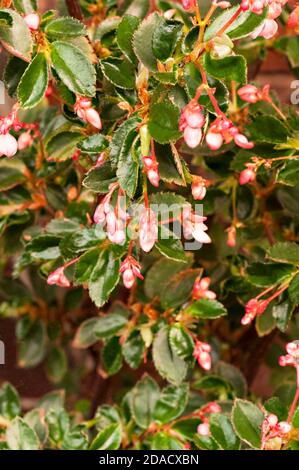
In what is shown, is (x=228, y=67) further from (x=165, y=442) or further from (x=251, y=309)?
(x=165, y=442)

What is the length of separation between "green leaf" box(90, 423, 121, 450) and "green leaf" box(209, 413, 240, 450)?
0.39 feet

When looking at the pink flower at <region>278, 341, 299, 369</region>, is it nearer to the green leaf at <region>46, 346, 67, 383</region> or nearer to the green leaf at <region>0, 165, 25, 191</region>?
the green leaf at <region>0, 165, 25, 191</region>

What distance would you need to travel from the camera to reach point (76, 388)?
1226mm

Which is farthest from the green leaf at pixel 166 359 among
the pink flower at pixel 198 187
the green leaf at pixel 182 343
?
the pink flower at pixel 198 187

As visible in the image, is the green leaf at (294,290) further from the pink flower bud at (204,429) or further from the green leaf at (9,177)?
the green leaf at (9,177)

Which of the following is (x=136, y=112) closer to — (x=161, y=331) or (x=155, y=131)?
(x=155, y=131)

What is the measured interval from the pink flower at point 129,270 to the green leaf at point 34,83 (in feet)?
0.57

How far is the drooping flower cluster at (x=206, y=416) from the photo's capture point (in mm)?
754

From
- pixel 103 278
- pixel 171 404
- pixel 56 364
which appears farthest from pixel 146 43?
pixel 56 364

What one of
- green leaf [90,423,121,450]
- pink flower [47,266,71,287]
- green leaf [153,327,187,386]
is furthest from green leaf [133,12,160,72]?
green leaf [90,423,121,450]

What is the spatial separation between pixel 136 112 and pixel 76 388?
2.47 feet

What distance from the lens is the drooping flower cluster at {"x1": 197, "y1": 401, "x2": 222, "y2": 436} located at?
754 mm
